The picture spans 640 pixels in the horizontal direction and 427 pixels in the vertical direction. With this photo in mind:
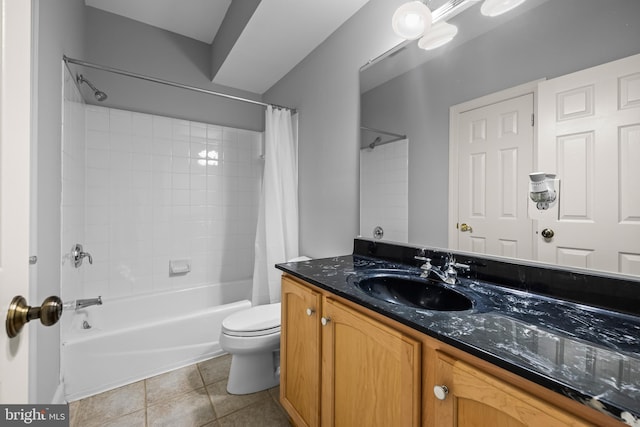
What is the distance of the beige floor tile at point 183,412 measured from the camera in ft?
4.80

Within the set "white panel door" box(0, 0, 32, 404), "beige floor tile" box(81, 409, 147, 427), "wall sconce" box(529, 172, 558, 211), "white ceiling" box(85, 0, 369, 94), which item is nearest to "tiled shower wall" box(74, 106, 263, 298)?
"white ceiling" box(85, 0, 369, 94)

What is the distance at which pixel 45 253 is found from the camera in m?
1.33

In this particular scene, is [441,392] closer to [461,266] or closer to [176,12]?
[461,266]

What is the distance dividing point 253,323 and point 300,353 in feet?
1.73

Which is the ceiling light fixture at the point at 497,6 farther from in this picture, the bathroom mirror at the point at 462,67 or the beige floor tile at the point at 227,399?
the beige floor tile at the point at 227,399

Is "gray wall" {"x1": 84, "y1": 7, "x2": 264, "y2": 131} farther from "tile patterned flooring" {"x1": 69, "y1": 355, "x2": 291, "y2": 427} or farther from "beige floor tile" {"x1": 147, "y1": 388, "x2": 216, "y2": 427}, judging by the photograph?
"beige floor tile" {"x1": 147, "y1": 388, "x2": 216, "y2": 427}

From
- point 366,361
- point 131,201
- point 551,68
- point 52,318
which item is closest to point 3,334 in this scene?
point 52,318

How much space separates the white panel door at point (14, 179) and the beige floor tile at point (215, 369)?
1.52 meters

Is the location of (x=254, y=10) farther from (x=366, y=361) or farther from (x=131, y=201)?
(x=366, y=361)

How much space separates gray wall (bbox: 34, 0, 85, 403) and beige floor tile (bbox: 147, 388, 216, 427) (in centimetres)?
51

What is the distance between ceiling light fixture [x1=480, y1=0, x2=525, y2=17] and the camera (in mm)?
1064

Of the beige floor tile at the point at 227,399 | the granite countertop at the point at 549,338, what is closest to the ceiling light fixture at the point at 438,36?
the granite countertop at the point at 549,338

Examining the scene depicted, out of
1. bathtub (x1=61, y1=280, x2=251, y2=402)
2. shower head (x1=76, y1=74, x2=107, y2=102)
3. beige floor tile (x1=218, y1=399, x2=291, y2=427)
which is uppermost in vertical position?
shower head (x1=76, y1=74, x2=107, y2=102)

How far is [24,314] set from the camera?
0.52m
